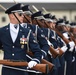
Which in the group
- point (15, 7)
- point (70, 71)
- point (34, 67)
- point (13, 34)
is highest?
point (15, 7)

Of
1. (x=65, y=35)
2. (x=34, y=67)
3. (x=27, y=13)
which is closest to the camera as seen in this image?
(x=34, y=67)

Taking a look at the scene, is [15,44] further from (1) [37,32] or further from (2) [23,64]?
(1) [37,32]

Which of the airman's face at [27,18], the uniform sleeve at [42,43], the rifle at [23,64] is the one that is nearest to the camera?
the rifle at [23,64]

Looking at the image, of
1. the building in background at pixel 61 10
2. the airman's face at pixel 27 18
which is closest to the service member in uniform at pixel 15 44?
the airman's face at pixel 27 18

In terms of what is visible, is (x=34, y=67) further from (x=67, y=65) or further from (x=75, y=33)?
(x=75, y=33)

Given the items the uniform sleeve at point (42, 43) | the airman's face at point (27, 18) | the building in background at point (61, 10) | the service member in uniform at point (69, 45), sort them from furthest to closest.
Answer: the building in background at point (61, 10) → the service member in uniform at point (69, 45) → the airman's face at point (27, 18) → the uniform sleeve at point (42, 43)

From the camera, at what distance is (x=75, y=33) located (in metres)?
13.3

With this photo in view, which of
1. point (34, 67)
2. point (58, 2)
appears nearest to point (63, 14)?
point (58, 2)

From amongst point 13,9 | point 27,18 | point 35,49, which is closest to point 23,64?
point 35,49

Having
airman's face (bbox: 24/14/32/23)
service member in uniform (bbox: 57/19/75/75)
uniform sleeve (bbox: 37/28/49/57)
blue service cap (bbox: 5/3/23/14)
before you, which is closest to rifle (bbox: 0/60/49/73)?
blue service cap (bbox: 5/3/23/14)

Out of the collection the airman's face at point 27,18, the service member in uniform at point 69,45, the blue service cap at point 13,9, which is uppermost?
the blue service cap at point 13,9

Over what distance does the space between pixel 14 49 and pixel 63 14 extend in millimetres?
43526

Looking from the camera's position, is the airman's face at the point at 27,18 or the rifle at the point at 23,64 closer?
the rifle at the point at 23,64

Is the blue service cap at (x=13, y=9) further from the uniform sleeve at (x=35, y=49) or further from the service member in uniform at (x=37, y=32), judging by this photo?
the service member in uniform at (x=37, y=32)
